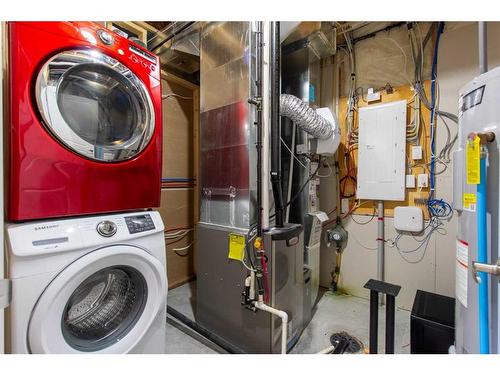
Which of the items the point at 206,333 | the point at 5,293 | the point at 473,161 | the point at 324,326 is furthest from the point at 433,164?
the point at 5,293

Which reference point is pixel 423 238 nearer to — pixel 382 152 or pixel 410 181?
pixel 410 181

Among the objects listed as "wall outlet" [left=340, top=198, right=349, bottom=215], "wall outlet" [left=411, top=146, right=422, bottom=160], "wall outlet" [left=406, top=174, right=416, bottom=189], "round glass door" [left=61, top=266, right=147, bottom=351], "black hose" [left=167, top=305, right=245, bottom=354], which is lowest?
"black hose" [left=167, top=305, right=245, bottom=354]

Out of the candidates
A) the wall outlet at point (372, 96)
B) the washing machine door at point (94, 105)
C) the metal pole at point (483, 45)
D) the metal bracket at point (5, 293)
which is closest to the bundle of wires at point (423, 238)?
the wall outlet at point (372, 96)

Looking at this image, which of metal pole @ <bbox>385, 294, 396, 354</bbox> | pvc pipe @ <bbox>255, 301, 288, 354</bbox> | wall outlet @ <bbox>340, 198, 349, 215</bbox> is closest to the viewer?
metal pole @ <bbox>385, 294, 396, 354</bbox>

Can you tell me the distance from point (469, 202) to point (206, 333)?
5.62 feet

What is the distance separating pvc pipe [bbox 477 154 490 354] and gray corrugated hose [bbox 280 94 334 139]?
3.59ft

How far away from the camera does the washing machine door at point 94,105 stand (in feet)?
2.98

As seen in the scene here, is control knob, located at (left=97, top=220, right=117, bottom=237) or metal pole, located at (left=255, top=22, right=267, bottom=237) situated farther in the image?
metal pole, located at (left=255, top=22, right=267, bottom=237)

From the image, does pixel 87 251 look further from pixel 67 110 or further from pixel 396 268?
pixel 396 268

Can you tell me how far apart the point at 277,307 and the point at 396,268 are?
4.58 feet

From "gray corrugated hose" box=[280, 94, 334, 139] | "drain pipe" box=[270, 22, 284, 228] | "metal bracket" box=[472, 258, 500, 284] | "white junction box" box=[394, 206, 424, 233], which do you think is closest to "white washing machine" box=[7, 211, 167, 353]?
"drain pipe" box=[270, 22, 284, 228]

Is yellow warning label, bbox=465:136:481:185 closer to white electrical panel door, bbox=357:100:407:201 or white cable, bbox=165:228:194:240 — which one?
white electrical panel door, bbox=357:100:407:201

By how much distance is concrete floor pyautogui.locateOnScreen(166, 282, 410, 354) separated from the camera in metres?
1.61

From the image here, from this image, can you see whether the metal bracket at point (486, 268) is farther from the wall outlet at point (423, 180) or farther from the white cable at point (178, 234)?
the white cable at point (178, 234)
